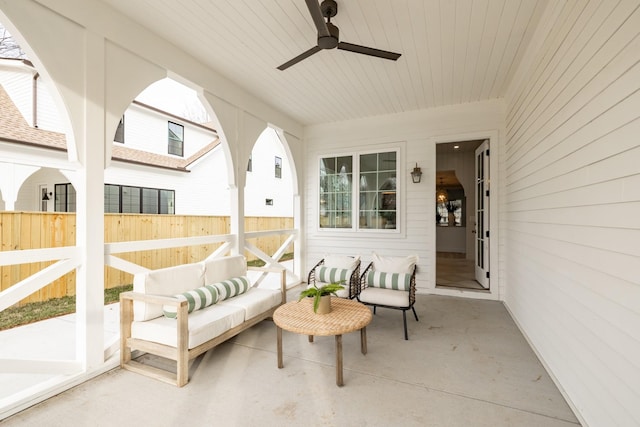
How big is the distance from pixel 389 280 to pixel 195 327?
230 cm

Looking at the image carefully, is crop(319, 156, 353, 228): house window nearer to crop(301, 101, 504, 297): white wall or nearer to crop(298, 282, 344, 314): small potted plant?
crop(301, 101, 504, 297): white wall

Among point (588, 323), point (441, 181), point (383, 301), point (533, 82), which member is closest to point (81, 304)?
point (383, 301)

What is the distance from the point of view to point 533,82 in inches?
120

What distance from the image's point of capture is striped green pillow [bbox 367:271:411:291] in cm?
362

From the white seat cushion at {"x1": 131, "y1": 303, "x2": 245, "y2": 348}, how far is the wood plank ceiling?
281 centimetres

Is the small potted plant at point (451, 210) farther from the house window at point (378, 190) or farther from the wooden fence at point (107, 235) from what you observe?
the wooden fence at point (107, 235)

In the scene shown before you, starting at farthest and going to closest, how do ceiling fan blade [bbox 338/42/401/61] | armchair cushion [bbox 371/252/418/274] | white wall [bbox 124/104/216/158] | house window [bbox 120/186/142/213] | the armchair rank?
white wall [bbox 124/104/216/158]
house window [bbox 120/186/142/213]
armchair cushion [bbox 371/252/418/274]
the armchair
ceiling fan blade [bbox 338/42/401/61]

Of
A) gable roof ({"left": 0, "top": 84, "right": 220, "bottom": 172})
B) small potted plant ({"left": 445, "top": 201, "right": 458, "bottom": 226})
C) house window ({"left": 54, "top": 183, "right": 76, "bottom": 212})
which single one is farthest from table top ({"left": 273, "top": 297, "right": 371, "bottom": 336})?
small potted plant ({"left": 445, "top": 201, "right": 458, "bottom": 226})

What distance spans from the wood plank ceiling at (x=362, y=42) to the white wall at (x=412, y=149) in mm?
419

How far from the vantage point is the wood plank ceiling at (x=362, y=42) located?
2.62 m

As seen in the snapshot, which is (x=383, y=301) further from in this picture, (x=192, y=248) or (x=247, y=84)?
(x=192, y=248)

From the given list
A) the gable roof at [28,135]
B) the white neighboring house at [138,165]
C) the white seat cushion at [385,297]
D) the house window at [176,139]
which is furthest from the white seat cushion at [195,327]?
the house window at [176,139]

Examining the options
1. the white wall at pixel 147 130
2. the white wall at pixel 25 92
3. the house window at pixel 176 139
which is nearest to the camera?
the white wall at pixel 25 92

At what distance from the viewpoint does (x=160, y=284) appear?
2748 millimetres
